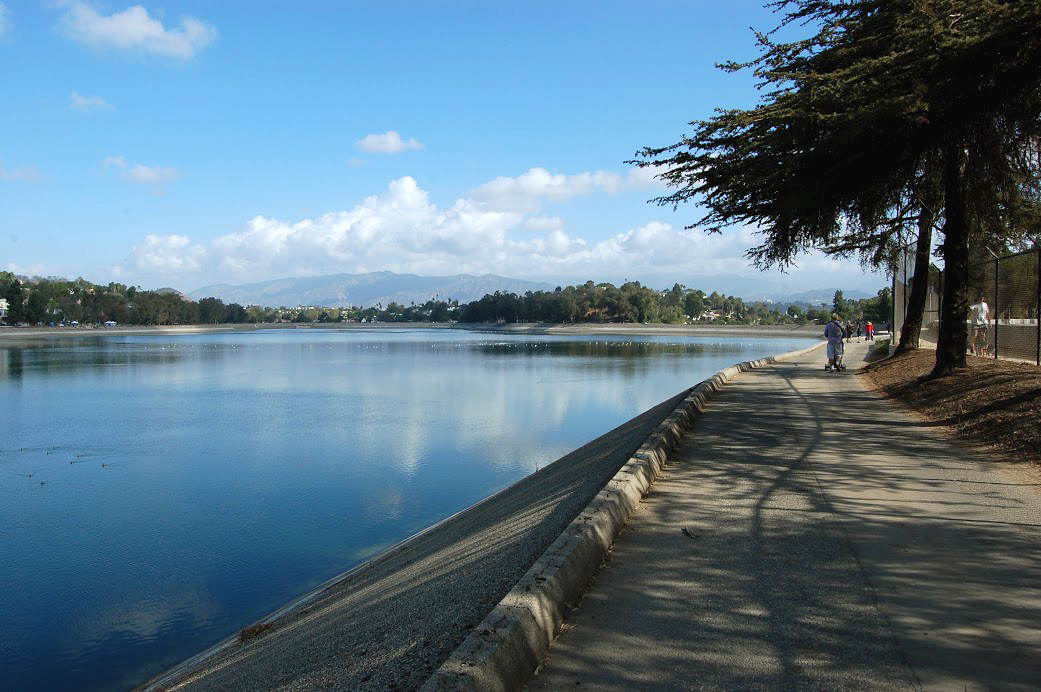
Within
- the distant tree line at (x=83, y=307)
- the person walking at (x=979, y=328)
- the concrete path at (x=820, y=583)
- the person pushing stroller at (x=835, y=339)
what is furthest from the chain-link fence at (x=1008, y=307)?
the distant tree line at (x=83, y=307)

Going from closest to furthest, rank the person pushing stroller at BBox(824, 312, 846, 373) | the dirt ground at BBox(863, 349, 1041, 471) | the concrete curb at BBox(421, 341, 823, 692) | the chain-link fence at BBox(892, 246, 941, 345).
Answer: the concrete curb at BBox(421, 341, 823, 692)
the dirt ground at BBox(863, 349, 1041, 471)
the person pushing stroller at BBox(824, 312, 846, 373)
the chain-link fence at BBox(892, 246, 941, 345)

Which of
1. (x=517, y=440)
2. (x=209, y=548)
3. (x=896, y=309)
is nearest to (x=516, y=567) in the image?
(x=209, y=548)

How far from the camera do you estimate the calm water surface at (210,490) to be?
384 inches

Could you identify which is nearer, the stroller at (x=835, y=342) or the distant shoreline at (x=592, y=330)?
the stroller at (x=835, y=342)

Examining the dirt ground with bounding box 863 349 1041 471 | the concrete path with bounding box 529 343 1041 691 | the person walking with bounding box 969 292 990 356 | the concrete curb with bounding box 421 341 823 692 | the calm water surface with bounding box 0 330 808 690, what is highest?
the person walking with bounding box 969 292 990 356

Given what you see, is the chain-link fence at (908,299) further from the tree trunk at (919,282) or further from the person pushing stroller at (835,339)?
the person pushing stroller at (835,339)

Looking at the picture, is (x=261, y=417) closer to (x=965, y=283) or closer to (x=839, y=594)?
(x=965, y=283)

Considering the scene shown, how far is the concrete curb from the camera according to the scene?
152 inches

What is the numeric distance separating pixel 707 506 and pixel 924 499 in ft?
7.24

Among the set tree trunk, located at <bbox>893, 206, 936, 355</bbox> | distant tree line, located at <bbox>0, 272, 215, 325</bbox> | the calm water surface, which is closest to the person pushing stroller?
tree trunk, located at <bbox>893, 206, 936, 355</bbox>

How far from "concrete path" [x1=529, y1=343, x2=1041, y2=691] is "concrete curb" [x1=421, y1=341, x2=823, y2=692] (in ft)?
0.42

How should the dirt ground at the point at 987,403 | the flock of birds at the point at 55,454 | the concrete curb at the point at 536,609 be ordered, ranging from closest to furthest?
the concrete curb at the point at 536,609 < the dirt ground at the point at 987,403 < the flock of birds at the point at 55,454

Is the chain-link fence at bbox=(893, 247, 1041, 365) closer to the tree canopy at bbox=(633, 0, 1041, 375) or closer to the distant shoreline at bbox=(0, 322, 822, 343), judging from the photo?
the tree canopy at bbox=(633, 0, 1041, 375)

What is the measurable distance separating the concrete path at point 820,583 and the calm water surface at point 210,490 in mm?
6128
